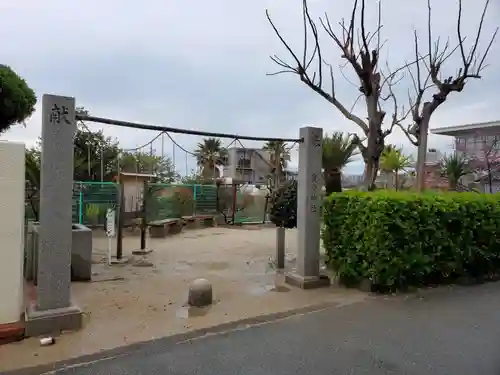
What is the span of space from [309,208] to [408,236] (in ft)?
4.82

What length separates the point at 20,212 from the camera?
13.1 ft

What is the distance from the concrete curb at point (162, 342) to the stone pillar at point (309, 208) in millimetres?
889

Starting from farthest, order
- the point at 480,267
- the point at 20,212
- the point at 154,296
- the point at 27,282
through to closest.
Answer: the point at 480,267 < the point at 27,282 < the point at 154,296 < the point at 20,212

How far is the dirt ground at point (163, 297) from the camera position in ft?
13.0

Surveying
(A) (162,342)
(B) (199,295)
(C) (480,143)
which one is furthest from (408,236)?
(C) (480,143)

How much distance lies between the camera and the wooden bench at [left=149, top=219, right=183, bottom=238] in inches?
490

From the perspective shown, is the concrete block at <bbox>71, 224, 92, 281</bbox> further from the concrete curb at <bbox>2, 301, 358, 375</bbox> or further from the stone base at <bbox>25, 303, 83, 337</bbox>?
the concrete curb at <bbox>2, 301, 358, 375</bbox>

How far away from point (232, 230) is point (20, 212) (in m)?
10.9

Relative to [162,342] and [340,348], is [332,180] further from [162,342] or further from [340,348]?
[162,342]

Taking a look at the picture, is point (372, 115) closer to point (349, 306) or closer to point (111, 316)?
point (349, 306)

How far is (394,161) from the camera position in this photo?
15.3m

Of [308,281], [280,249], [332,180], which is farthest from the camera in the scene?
[332,180]

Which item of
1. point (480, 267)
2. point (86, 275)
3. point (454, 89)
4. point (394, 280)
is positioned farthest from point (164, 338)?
point (454, 89)

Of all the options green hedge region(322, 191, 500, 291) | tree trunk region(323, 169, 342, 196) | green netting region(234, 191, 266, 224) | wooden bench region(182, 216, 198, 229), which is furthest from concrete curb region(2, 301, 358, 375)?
green netting region(234, 191, 266, 224)
